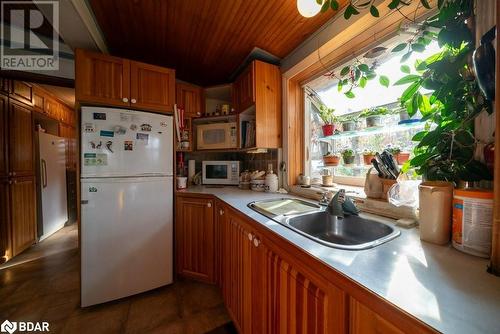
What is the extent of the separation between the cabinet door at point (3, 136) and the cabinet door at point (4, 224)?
104 millimetres

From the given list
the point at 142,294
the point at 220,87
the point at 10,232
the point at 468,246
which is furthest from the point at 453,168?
the point at 10,232

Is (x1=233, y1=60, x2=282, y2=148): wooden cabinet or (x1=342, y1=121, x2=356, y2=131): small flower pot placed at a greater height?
(x1=233, y1=60, x2=282, y2=148): wooden cabinet

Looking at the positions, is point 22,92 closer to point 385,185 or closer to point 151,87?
point 151,87

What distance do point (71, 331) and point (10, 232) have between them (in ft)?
5.94

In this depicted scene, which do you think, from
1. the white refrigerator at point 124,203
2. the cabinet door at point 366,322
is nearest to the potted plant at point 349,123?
the cabinet door at point 366,322

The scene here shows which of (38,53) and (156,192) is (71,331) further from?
(38,53)

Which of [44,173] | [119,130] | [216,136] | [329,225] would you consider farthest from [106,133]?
[44,173]

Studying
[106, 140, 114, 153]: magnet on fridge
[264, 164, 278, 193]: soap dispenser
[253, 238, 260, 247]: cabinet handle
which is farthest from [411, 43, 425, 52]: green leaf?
[106, 140, 114, 153]: magnet on fridge

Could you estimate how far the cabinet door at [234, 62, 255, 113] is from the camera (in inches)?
65.3

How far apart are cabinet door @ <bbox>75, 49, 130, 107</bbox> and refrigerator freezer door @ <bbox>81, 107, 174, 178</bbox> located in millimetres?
108

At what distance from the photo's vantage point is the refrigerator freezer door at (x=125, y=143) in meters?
1.39

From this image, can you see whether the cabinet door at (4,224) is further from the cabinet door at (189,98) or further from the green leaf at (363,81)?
the green leaf at (363,81)

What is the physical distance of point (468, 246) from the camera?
1.82 feet

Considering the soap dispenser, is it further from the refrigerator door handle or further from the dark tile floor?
the refrigerator door handle
